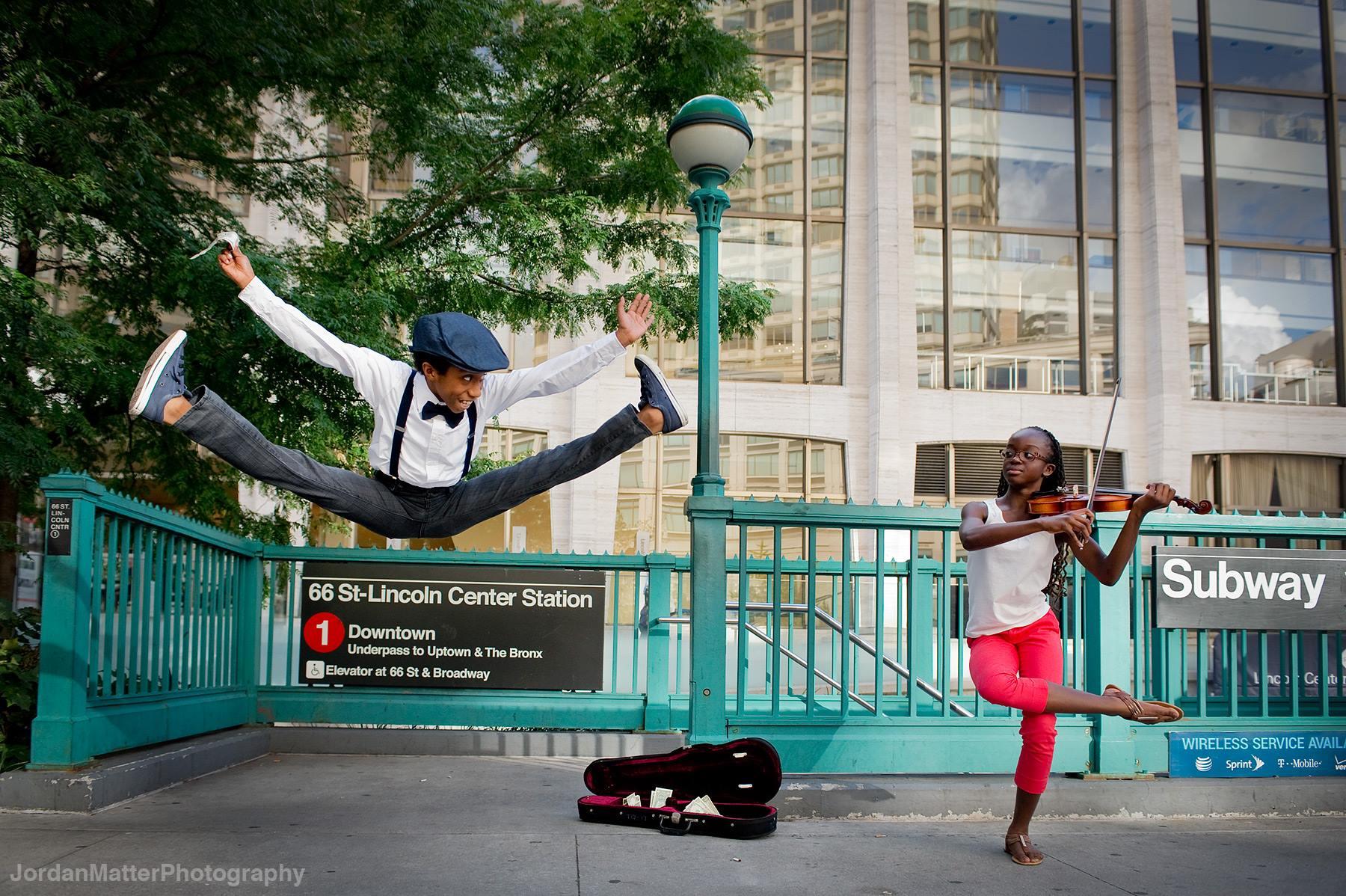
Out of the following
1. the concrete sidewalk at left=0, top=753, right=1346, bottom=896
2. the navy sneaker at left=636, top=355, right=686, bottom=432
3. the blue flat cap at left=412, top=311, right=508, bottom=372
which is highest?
the blue flat cap at left=412, top=311, right=508, bottom=372

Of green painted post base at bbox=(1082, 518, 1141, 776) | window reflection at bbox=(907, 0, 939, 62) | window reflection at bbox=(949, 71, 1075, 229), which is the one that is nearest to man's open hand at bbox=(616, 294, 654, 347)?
green painted post base at bbox=(1082, 518, 1141, 776)

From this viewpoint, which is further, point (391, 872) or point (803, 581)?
point (803, 581)

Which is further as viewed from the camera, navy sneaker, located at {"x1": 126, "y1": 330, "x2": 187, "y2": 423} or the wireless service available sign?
the wireless service available sign

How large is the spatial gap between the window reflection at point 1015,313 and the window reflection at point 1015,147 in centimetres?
83

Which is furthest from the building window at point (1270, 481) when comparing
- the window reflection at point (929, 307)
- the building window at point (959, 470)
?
the window reflection at point (929, 307)

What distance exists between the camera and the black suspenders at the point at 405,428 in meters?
4.55

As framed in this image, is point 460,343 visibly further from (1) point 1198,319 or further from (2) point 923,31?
(1) point 1198,319

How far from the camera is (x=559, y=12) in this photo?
10812 millimetres

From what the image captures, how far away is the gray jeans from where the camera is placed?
172 inches

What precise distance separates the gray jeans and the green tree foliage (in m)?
3.90

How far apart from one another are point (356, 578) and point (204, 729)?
5.12 ft

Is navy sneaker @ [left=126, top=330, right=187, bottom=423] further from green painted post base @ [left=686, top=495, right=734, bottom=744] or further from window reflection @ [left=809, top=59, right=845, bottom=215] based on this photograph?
window reflection @ [left=809, top=59, right=845, bottom=215]

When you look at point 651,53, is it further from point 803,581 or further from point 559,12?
point 803,581

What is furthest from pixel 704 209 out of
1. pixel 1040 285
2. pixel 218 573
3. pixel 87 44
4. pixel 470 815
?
pixel 1040 285
